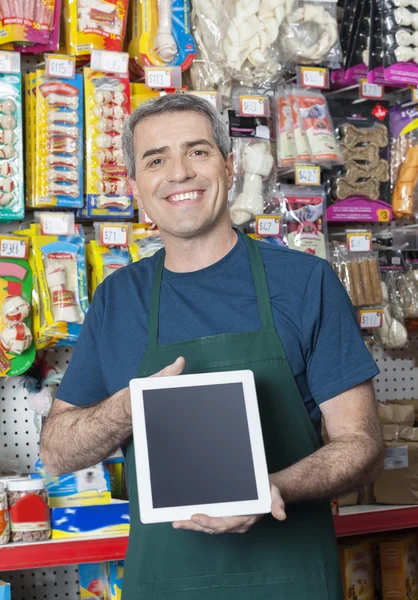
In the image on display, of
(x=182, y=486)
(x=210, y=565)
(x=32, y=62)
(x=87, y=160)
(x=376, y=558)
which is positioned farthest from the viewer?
(x=376, y=558)

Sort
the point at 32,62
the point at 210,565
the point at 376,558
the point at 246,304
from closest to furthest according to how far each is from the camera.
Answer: the point at 210,565
the point at 246,304
the point at 32,62
the point at 376,558

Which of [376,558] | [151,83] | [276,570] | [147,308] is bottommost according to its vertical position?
[376,558]

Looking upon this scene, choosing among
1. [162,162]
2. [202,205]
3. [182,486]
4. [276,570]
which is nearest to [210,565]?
[276,570]

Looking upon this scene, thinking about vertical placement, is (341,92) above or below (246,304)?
above

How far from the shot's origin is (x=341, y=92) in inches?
139

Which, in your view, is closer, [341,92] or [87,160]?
[87,160]

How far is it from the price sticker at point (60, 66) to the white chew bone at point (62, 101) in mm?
68

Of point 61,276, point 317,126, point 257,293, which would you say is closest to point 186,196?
point 257,293

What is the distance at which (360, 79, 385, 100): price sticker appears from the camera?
337cm

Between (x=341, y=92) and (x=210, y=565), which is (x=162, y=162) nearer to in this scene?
(x=210, y=565)

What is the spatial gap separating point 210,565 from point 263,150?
1.86 m

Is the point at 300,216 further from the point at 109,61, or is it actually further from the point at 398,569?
the point at 398,569

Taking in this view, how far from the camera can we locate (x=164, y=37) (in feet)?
10.0

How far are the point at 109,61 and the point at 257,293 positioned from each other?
59.4 inches
